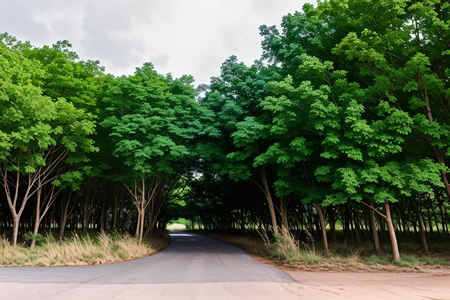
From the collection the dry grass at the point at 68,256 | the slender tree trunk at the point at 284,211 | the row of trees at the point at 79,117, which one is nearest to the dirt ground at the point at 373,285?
the dry grass at the point at 68,256

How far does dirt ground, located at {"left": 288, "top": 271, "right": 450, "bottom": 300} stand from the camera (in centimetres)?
608

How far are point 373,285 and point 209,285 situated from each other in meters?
4.23

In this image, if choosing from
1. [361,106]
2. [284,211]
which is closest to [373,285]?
[361,106]

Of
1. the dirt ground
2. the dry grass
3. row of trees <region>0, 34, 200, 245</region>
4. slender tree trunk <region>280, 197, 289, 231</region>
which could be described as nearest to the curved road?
the dirt ground

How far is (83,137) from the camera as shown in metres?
15.0

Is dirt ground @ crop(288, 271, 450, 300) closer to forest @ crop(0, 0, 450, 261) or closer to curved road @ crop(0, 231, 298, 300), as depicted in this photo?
curved road @ crop(0, 231, 298, 300)

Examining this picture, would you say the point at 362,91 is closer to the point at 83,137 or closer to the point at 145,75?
the point at 145,75

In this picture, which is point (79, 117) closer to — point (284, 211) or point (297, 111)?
point (297, 111)

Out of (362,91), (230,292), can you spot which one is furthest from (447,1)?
(230,292)

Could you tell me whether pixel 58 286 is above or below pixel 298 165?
below

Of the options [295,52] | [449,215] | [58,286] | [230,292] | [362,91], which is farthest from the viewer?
[449,215]

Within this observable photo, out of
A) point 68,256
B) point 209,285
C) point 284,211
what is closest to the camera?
point 209,285

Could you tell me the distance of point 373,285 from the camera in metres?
7.32

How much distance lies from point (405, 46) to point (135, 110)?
1297 centimetres
